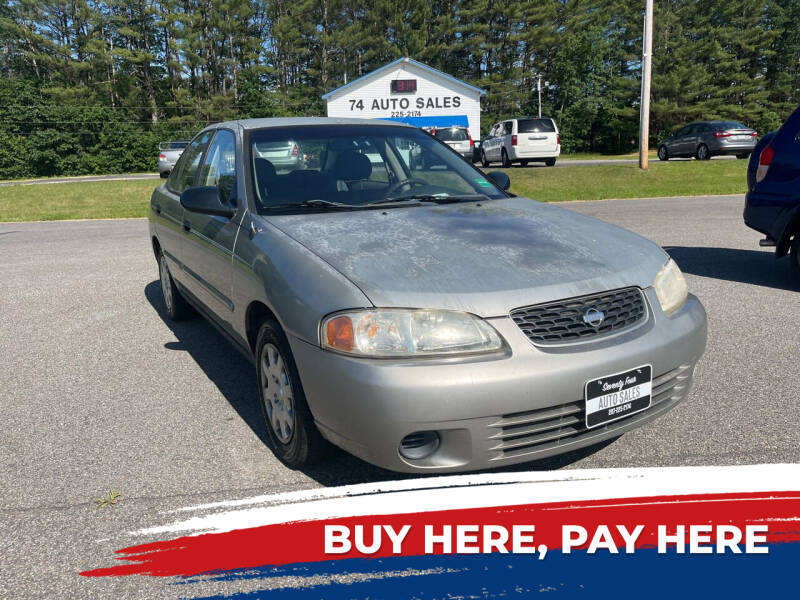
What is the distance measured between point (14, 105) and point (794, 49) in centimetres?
5874

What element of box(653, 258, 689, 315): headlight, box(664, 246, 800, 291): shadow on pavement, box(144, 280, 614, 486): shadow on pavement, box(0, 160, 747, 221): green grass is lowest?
box(664, 246, 800, 291): shadow on pavement

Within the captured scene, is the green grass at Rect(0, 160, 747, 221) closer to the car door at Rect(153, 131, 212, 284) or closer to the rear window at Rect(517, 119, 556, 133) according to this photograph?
the rear window at Rect(517, 119, 556, 133)

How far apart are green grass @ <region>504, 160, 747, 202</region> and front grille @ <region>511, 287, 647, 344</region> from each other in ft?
45.6

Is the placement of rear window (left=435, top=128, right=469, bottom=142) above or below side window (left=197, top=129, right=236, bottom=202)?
above

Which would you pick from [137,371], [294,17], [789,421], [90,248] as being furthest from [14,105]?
[789,421]

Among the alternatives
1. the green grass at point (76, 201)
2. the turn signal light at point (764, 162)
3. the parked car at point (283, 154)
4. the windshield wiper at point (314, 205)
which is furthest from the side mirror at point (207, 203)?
the green grass at point (76, 201)

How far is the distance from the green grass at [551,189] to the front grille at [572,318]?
13.9 metres

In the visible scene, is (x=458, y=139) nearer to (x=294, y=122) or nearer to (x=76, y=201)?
(x=76, y=201)

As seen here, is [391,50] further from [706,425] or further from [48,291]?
[706,425]

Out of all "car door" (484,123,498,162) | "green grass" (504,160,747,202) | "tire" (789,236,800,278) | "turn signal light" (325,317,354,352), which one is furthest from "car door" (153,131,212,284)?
"car door" (484,123,498,162)

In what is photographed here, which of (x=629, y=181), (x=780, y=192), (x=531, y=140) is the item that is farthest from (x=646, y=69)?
(x=780, y=192)

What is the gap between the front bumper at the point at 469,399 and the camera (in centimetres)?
257

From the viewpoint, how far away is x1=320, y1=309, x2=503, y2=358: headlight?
8.68ft

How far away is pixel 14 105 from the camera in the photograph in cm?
4478
